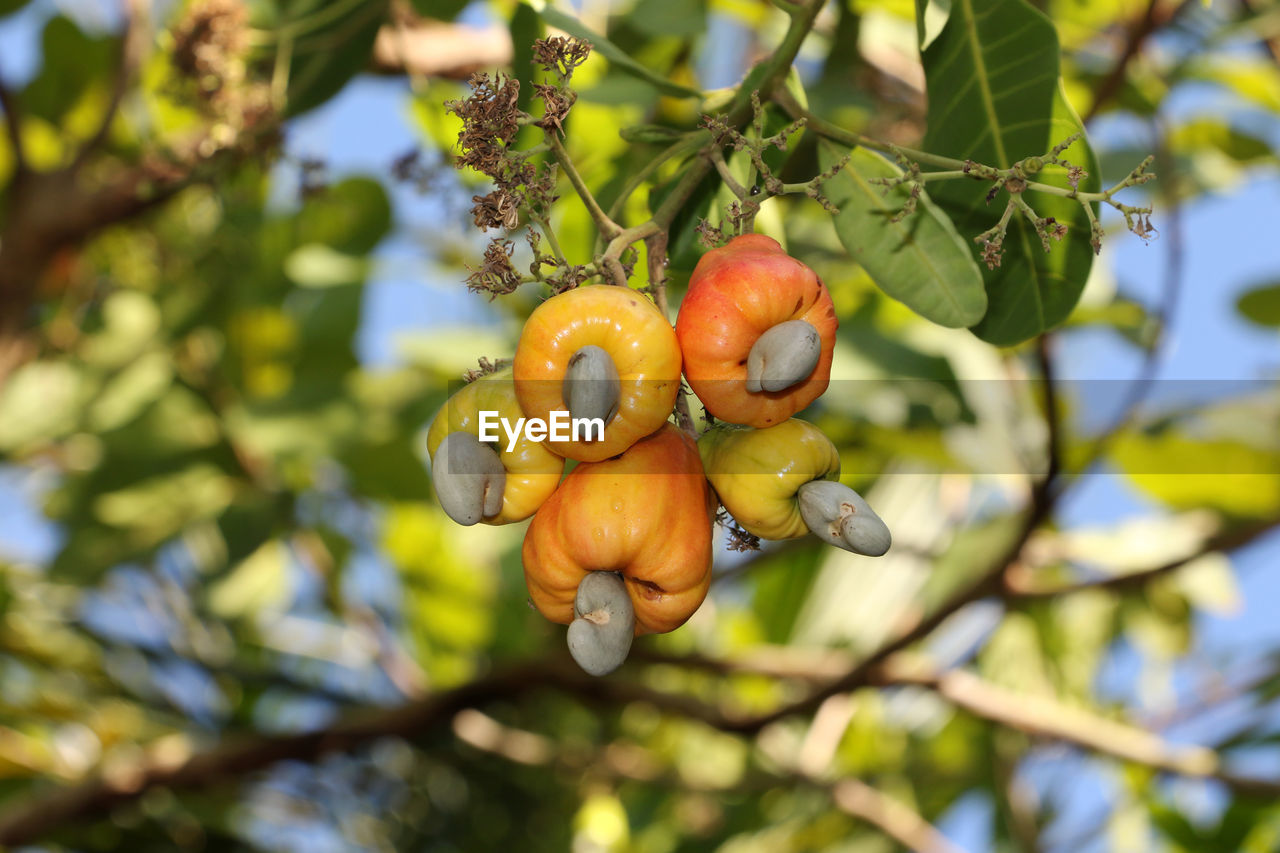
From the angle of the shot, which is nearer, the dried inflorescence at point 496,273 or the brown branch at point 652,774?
the dried inflorescence at point 496,273

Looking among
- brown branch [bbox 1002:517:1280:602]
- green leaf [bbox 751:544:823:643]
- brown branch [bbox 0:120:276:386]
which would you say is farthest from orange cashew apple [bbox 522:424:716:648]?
green leaf [bbox 751:544:823:643]

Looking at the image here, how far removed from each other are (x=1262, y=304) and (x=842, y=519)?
1.68m

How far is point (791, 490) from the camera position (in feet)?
2.30

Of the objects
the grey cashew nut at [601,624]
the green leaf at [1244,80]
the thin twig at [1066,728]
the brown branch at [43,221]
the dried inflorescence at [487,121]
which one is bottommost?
the thin twig at [1066,728]

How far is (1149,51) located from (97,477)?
217 cm

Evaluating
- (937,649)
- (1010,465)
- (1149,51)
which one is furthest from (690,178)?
(937,649)

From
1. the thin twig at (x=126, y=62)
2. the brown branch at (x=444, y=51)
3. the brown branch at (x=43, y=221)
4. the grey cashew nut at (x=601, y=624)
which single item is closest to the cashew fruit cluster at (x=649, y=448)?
the grey cashew nut at (x=601, y=624)

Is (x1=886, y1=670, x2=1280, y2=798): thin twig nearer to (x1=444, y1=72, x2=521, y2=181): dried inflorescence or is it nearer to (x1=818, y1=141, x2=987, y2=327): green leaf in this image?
(x1=818, y1=141, x2=987, y2=327): green leaf

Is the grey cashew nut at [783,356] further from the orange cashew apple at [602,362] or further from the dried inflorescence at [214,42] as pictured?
the dried inflorescence at [214,42]

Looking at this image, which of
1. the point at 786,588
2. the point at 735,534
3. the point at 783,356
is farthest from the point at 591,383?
the point at 786,588

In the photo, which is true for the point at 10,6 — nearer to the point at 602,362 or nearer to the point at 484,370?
the point at 484,370

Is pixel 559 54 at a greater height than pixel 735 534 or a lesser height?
greater

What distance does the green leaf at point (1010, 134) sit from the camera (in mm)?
887

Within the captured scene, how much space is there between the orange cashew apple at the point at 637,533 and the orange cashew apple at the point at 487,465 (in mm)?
19
